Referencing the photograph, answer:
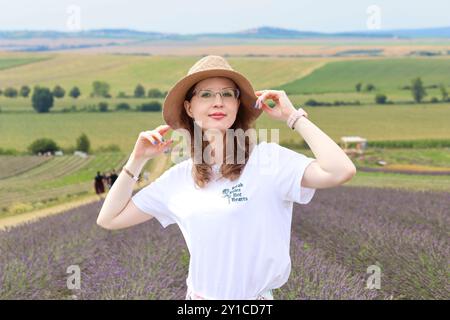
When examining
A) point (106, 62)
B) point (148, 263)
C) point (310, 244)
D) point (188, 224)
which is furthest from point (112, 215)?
point (106, 62)

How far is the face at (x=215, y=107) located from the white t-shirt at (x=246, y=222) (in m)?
0.14

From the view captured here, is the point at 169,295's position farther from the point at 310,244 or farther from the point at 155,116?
the point at 155,116

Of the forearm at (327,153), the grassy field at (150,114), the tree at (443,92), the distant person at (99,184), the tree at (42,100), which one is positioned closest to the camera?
the forearm at (327,153)

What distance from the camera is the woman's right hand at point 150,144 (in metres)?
1.96

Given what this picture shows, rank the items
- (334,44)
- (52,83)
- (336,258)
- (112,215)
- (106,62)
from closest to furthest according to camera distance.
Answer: (112,215)
(336,258)
(52,83)
(106,62)
(334,44)

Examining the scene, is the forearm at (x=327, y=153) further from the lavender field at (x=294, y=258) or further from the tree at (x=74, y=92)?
the tree at (x=74, y=92)

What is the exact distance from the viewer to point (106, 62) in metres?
21.0

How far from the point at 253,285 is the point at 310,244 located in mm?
3627

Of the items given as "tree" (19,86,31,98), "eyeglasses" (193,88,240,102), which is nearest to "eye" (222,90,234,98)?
"eyeglasses" (193,88,240,102)

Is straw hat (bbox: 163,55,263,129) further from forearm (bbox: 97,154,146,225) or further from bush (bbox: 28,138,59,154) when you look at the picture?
bush (bbox: 28,138,59,154)

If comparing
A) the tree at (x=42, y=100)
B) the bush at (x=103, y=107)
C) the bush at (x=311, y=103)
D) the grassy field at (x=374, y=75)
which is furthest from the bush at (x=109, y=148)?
the grassy field at (x=374, y=75)

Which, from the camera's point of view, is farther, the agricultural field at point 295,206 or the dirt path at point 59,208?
the dirt path at point 59,208

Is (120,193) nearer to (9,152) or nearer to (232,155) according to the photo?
(232,155)

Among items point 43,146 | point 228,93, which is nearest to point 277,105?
point 228,93
